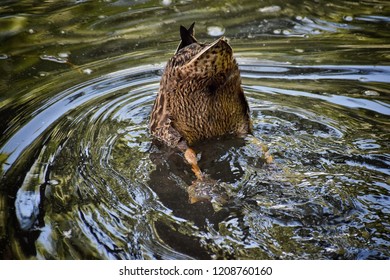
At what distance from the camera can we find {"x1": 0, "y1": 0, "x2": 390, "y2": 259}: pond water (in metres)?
3.88

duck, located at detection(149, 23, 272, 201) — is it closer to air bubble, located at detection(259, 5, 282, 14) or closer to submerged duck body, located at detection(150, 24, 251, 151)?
submerged duck body, located at detection(150, 24, 251, 151)

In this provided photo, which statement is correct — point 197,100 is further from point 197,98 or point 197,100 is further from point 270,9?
point 270,9

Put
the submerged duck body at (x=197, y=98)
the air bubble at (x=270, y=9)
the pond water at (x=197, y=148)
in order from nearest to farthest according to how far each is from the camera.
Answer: the pond water at (x=197, y=148) < the submerged duck body at (x=197, y=98) < the air bubble at (x=270, y=9)

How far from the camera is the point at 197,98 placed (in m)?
5.11

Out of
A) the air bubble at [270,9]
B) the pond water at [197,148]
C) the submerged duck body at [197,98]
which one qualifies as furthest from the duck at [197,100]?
the air bubble at [270,9]

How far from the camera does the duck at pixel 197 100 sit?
4758mm

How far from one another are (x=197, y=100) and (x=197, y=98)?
21 millimetres

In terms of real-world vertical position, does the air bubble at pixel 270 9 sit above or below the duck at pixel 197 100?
above

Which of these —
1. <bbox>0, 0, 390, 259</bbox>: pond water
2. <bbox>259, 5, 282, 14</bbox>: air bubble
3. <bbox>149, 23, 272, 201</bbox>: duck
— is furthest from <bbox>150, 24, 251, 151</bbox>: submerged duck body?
<bbox>259, 5, 282, 14</bbox>: air bubble

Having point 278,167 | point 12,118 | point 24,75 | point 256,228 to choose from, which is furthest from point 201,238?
point 24,75

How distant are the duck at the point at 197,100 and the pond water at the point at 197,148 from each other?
0.14 m

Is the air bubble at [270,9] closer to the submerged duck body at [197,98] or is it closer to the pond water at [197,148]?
the pond water at [197,148]

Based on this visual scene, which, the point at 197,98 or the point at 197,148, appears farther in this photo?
the point at 197,148

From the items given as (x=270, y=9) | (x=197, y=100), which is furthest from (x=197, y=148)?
(x=270, y=9)
